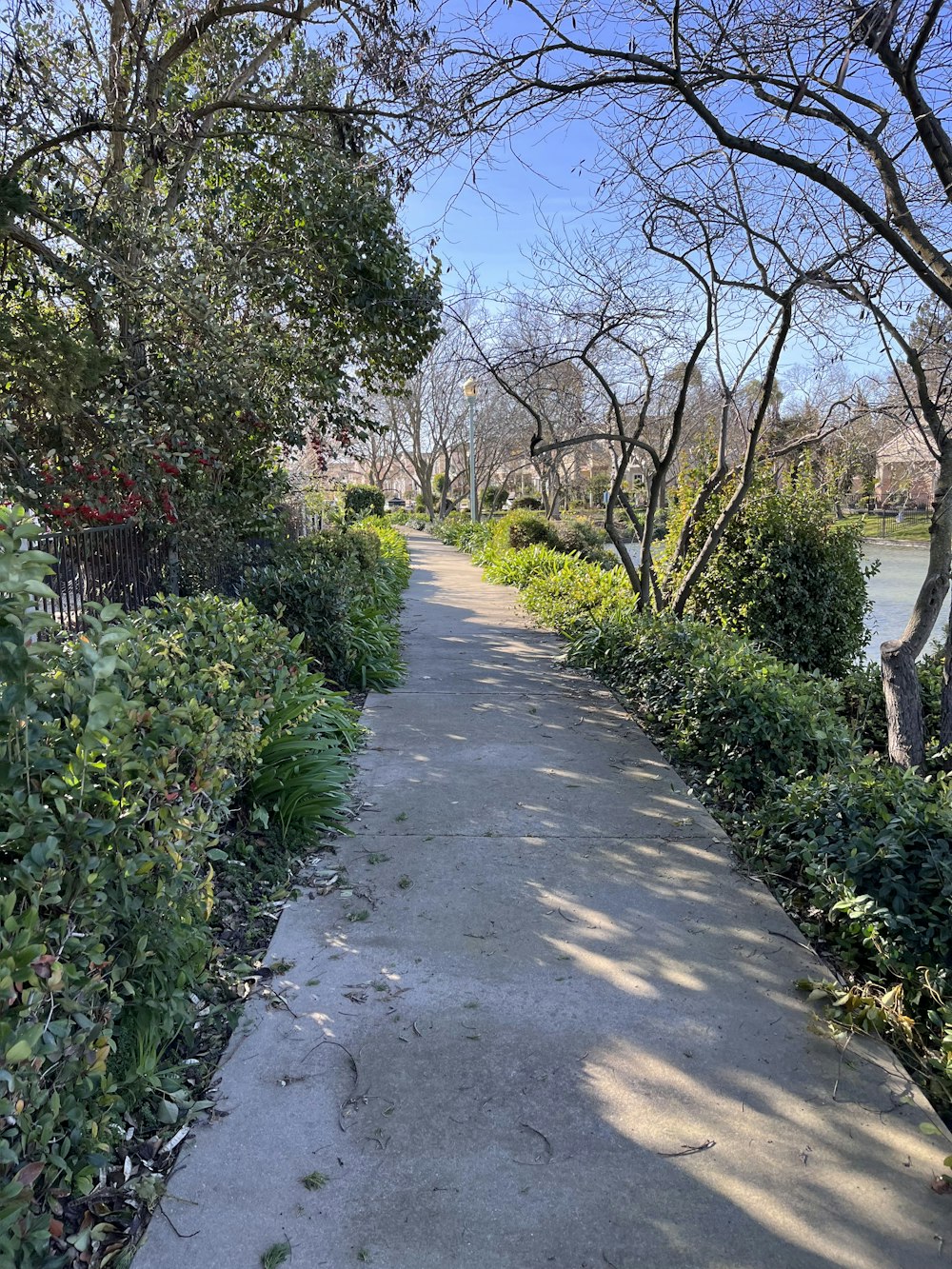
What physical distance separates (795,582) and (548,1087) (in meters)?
6.09

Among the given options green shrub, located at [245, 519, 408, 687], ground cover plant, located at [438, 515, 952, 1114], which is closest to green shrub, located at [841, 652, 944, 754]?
ground cover plant, located at [438, 515, 952, 1114]

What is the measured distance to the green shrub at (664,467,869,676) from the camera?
7.66m

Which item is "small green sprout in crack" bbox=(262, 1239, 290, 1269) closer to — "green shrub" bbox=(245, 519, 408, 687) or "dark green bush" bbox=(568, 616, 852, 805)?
"dark green bush" bbox=(568, 616, 852, 805)

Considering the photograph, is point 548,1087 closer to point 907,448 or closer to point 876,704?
point 876,704

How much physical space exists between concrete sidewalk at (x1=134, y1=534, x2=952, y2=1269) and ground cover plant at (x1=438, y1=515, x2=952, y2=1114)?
0.57 ft

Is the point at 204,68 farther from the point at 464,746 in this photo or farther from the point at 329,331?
the point at 464,746

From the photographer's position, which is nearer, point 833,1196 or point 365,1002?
point 833,1196

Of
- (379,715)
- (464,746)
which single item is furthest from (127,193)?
(464,746)

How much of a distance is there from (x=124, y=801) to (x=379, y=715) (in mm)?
4267

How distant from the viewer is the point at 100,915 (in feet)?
6.85

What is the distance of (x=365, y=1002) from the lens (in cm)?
287

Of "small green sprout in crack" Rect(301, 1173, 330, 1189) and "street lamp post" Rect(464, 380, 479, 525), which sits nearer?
"small green sprout in crack" Rect(301, 1173, 330, 1189)

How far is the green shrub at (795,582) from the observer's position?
7.66 m

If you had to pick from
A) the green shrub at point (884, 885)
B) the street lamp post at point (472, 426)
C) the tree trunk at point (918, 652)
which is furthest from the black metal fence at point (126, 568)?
the street lamp post at point (472, 426)
